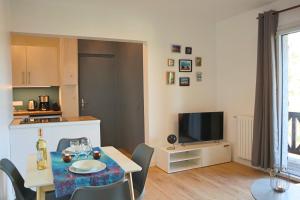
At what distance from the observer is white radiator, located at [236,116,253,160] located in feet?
14.0

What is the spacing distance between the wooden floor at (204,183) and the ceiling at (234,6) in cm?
258

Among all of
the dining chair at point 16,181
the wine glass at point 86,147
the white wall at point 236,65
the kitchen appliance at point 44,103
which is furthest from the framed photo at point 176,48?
the dining chair at point 16,181

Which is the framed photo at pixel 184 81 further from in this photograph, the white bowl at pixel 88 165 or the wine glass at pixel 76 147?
the white bowl at pixel 88 165

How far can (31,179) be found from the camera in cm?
183

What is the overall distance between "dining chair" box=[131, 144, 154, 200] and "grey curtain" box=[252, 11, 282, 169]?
217 cm

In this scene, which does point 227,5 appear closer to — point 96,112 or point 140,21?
point 140,21

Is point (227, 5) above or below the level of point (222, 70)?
A: above

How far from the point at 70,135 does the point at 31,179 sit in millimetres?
1823

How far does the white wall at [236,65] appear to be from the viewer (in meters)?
4.30

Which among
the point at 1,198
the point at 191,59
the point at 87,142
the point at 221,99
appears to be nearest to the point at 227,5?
the point at 191,59

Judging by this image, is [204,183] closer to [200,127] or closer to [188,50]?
[200,127]

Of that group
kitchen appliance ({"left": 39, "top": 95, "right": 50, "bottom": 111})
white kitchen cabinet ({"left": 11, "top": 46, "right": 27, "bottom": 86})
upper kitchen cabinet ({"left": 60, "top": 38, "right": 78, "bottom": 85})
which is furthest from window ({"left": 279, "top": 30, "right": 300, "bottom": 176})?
white kitchen cabinet ({"left": 11, "top": 46, "right": 27, "bottom": 86})

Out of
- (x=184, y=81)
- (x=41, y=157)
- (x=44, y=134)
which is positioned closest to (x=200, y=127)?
(x=184, y=81)

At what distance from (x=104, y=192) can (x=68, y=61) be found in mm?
4317
